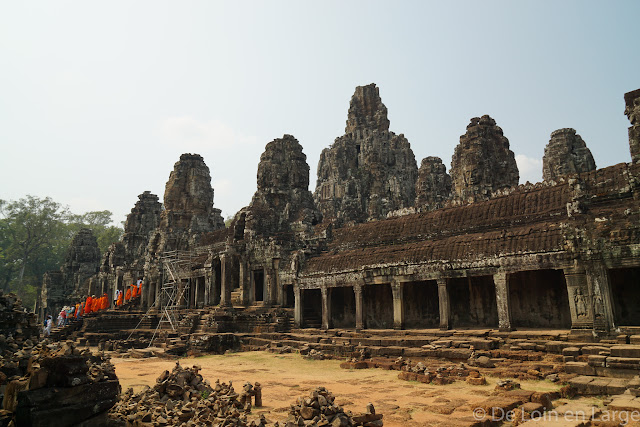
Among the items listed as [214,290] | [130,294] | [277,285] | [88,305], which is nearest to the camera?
[277,285]

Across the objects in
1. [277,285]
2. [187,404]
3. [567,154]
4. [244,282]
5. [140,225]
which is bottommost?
[187,404]

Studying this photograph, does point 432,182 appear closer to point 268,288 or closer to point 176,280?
point 268,288

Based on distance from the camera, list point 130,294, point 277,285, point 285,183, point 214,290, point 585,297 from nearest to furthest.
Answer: point 585,297
point 277,285
point 214,290
point 285,183
point 130,294

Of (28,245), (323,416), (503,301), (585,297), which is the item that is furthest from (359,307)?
(28,245)

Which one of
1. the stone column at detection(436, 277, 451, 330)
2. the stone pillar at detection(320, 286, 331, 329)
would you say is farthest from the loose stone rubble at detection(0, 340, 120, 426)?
the stone pillar at detection(320, 286, 331, 329)

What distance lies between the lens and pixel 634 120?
614 inches

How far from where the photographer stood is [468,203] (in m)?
19.8

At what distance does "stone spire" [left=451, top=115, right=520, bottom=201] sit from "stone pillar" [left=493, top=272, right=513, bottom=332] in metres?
10.9

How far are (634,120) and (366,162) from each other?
39785 mm

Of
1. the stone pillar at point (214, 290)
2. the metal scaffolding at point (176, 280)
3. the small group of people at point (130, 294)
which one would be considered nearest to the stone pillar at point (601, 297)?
Answer: the stone pillar at point (214, 290)

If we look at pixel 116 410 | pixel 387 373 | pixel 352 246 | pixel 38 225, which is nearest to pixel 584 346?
pixel 387 373

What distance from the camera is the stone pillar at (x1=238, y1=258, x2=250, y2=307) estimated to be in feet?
81.4

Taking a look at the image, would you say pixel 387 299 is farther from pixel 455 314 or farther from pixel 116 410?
pixel 116 410

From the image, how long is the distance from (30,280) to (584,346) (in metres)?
67.1
